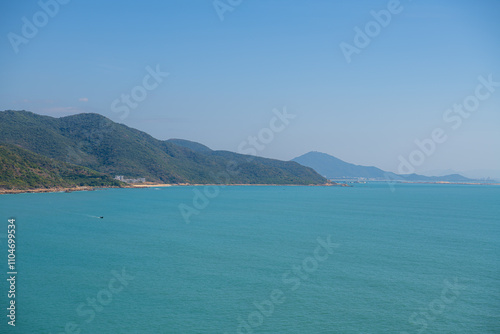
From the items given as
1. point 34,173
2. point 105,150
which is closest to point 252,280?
point 34,173

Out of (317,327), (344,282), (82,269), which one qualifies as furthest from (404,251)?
(82,269)

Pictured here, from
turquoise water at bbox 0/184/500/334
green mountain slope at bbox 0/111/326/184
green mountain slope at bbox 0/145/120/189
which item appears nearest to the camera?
turquoise water at bbox 0/184/500/334

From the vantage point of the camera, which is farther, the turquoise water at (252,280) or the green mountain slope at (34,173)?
the green mountain slope at (34,173)

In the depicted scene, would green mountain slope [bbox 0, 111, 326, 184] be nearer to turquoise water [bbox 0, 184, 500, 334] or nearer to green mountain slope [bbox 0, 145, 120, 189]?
green mountain slope [bbox 0, 145, 120, 189]

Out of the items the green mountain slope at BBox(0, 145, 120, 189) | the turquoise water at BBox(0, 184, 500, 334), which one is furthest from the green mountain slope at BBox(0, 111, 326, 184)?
the turquoise water at BBox(0, 184, 500, 334)

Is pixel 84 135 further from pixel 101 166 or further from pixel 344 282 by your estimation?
pixel 344 282

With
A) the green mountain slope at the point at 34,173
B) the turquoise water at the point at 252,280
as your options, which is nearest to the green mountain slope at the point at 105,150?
the green mountain slope at the point at 34,173

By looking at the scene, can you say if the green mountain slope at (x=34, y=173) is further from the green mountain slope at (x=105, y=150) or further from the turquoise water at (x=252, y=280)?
the turquoise water at (x=252, y=280)
